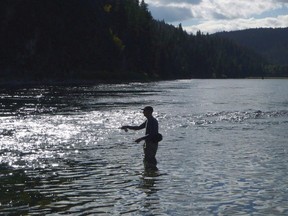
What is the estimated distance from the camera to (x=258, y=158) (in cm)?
2255

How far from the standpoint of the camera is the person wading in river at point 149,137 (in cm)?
1856

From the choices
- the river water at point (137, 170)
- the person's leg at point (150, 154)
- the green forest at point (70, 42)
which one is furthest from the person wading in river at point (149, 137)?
the green forest at point (70, 42)

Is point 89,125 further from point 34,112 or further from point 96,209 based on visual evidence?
point 96,209

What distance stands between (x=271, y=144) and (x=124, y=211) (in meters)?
16.6

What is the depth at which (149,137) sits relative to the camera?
18922 mm

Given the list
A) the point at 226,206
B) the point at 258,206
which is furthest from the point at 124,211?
the point at 258,206

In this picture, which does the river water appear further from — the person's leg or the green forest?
the green forest

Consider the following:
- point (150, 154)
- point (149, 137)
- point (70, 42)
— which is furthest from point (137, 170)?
point (70, 42)

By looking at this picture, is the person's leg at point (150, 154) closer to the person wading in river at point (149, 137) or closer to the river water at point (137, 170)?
the person wading in river at point (149, 137)

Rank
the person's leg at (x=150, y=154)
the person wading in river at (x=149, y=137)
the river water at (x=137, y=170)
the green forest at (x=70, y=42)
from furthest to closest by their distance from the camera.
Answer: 1. the green forest at (x=70, y=42)
2. the person's leg at (x=150, y=154)
3. the person wading in river at (x=149, y=137)
4. the river water at (x=137, y=170)

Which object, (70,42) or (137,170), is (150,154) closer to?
(137,170)

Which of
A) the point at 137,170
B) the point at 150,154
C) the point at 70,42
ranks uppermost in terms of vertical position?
the point at 70,42

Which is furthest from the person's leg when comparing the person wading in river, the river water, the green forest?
the green forest

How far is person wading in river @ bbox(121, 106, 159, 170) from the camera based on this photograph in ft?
60.9
